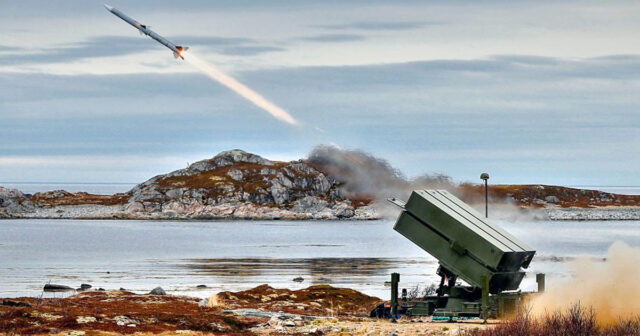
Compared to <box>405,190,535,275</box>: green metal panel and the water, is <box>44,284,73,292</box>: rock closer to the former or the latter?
the water

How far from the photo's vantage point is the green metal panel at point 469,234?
3406 centimetres

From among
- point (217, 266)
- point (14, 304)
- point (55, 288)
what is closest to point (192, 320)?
point (14, 304)

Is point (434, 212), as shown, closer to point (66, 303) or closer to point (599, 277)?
point (599, 277)

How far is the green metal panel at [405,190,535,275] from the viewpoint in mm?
34062

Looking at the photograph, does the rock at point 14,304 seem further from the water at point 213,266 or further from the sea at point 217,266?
the water at point 213,266

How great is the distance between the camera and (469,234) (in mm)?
34281

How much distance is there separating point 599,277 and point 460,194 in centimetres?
4246

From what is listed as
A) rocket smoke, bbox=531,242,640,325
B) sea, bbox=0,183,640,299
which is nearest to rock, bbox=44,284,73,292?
sea, bbox=0,183,640,299

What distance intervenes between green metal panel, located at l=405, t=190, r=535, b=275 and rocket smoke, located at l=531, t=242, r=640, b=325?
5.68 feet

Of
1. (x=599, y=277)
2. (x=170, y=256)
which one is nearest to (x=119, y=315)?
(x=599, y=277)

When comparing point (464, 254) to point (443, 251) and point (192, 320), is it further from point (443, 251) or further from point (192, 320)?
point (192, 320)

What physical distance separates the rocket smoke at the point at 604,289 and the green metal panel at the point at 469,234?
1731 millimetres

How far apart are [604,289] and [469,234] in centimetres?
484

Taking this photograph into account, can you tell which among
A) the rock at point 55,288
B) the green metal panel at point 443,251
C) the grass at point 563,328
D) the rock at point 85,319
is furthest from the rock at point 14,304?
the rock at point 55,288
